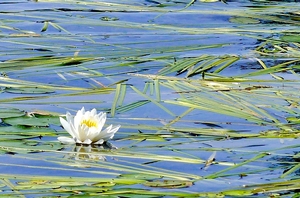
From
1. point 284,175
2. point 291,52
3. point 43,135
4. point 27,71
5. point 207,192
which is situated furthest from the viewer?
point 291,52

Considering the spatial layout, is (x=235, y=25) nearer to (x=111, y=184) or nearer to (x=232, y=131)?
(x=232, y=131)

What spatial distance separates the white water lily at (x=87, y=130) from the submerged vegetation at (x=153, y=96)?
2 centimetres

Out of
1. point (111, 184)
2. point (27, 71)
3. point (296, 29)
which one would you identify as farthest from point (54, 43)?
point (111, 184)

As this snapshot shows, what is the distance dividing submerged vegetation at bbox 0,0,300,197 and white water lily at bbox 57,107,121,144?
0.08ft

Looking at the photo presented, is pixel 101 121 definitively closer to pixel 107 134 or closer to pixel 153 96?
pixel 107 134

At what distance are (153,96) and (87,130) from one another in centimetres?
55

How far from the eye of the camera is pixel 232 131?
2.25 meters

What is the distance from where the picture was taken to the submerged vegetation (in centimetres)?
188

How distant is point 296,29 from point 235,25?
299mm

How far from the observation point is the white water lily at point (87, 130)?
2094mm

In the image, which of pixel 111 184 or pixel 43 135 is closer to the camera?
pixel 111 184

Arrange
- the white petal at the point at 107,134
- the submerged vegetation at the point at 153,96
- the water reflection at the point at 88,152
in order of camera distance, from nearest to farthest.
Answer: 1. the submerged vegetation at the point at 153,96
2. the water reflection at the point at 88,152
3. the white petal at the point at 107,134

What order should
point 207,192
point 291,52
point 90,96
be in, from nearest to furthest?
point 207,192
point 90,96
point 291,52

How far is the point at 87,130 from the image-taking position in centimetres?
210
